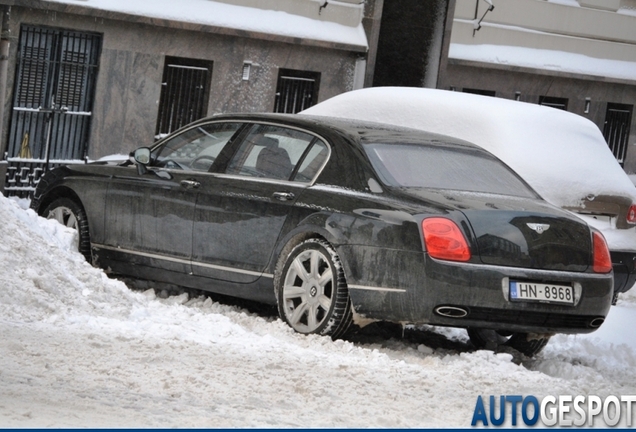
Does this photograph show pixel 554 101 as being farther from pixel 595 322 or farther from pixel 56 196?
pixel 595 322

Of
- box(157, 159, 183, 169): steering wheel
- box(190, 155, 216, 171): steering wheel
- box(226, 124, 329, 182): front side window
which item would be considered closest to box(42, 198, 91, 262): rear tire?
box(157, 159, 183, 169): steering wheel

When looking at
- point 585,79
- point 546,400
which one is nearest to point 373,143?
point 546,400

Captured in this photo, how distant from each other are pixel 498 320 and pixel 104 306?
2.32 meters

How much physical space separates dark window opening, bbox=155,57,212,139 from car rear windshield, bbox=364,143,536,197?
33.5 ft

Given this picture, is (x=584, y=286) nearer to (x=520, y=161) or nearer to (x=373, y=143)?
(x=373, y=143)

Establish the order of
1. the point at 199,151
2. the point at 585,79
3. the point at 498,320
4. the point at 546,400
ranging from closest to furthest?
the point at 546,400 < the point at 498,320 < the point at 199,151 < the point at 585,79

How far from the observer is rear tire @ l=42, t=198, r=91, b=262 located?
1045 centimetres

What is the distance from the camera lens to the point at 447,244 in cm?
821

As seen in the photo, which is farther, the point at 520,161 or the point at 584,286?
the point at 520,161

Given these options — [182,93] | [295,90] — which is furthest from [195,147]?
[295,90]

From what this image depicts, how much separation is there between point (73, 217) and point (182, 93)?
942cm

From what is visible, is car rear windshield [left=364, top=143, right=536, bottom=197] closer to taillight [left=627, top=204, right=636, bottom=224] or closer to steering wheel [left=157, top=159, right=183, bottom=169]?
steering wheel [left=157, top=159, right=183, bottom=169]

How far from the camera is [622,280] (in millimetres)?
11648

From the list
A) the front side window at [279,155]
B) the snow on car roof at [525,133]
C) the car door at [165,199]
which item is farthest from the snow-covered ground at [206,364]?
the snow on car roof at [525,133]
